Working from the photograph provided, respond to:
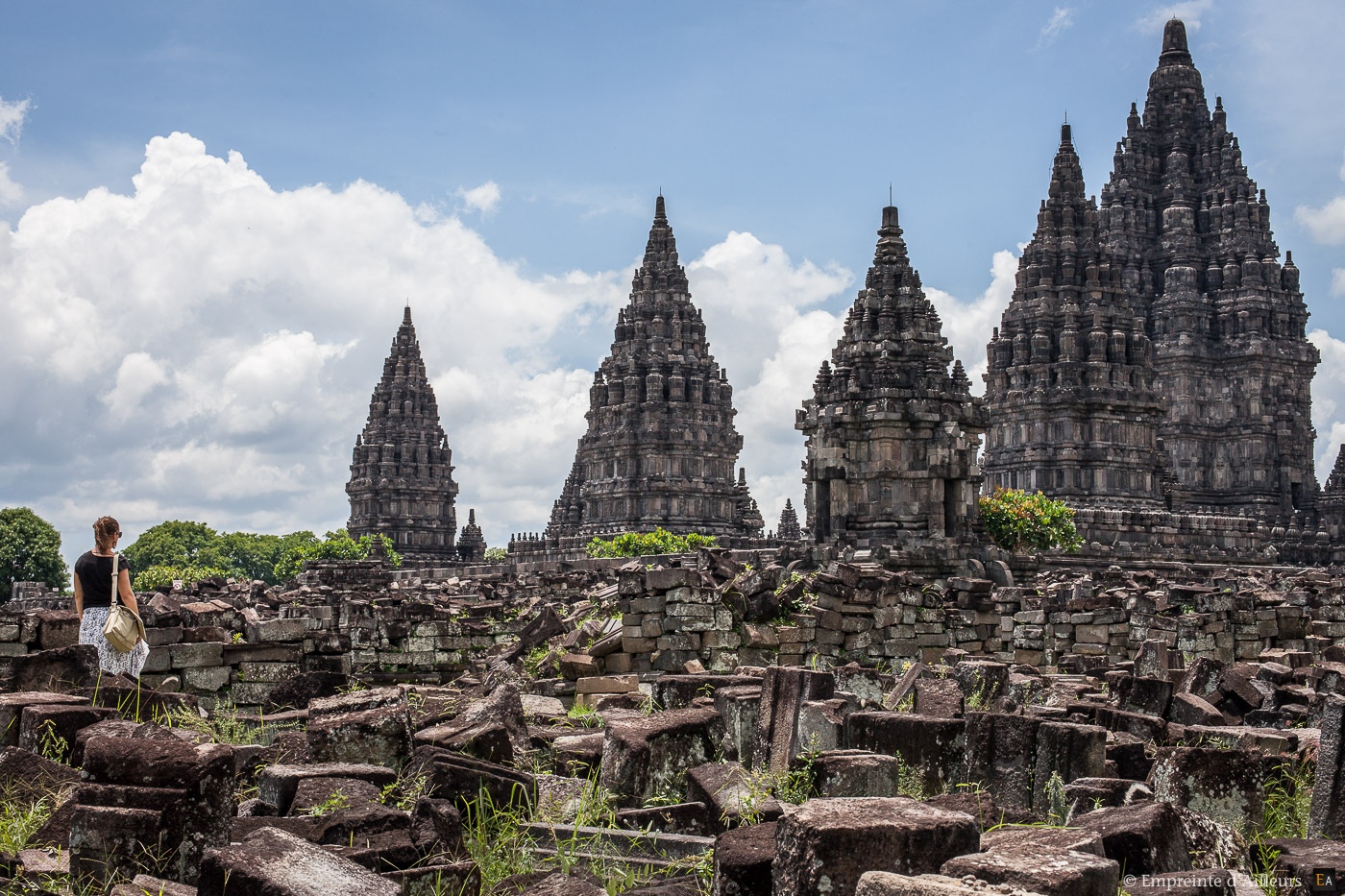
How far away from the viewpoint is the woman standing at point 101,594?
779 centimetres

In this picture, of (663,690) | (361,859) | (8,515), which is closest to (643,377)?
(8,515)

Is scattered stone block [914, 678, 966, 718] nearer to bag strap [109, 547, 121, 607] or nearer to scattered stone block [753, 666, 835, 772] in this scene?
scattered stone block [753, 666, 835, 772]

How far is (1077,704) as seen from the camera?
730 centimetres

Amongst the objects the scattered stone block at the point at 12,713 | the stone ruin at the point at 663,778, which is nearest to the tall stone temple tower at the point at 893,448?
the stone ruin at the point at 663,778

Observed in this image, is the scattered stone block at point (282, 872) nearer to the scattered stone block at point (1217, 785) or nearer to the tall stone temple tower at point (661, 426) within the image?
the scattered stone block at point (1217, 785)

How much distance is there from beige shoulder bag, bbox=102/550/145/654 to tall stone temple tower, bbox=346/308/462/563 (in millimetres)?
65234

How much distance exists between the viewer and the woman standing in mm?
7789

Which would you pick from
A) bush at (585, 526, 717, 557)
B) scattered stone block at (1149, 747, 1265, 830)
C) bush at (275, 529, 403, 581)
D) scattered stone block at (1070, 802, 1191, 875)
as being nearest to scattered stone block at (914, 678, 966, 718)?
scattered stone block at (1149, 747, 1265, 830)

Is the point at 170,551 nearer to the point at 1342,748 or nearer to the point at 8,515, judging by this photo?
the point at 8,515

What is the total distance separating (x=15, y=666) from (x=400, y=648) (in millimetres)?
5311

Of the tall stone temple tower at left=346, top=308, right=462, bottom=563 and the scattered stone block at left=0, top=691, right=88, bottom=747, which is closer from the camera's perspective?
the scattered stone block at left=0, top=691, right=88, bottom=747

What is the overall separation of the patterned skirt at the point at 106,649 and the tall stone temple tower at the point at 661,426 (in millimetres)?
47243

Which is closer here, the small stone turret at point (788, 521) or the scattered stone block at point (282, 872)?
the scattered stone block at point (282, 872)

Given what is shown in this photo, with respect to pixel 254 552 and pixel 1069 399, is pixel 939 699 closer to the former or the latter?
pixel 1069 399
